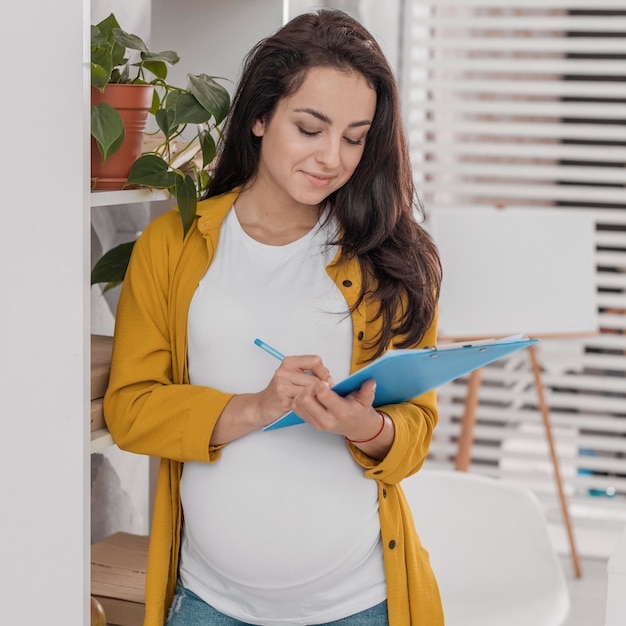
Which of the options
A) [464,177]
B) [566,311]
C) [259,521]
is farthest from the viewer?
[464,177]

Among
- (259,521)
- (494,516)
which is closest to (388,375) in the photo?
(259,521)

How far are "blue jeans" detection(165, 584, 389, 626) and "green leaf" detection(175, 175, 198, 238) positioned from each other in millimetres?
552

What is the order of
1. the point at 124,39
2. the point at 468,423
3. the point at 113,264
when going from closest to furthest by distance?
the point at 124,39, the point at 113,264, the point at 468,423

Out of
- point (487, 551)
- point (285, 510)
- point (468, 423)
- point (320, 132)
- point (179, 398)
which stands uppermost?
point (320, 132)

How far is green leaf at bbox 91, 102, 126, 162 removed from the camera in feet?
4.36

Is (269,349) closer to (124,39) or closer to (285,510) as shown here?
(285,510)

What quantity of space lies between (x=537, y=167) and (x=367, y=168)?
7.02 ft

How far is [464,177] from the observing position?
371 centimetres

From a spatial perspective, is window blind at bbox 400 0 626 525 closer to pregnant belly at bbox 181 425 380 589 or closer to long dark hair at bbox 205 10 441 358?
long dark hair at bbox 205 10 441 358

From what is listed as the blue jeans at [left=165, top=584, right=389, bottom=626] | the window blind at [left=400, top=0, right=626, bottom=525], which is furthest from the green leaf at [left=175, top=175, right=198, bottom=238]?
the window blind at [left=400, top=0, right=626, bottom=525]

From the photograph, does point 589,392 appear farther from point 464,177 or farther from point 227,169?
point 227,169

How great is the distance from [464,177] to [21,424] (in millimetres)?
2675

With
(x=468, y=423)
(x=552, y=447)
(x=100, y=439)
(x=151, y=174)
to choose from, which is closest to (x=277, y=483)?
(x=100, y=439)

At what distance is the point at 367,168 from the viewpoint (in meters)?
1.46
